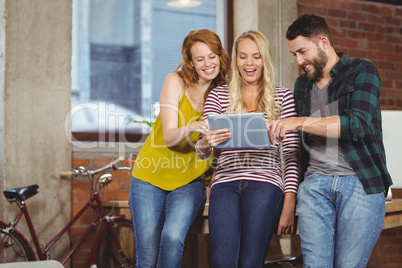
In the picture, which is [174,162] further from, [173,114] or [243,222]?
[243,222]

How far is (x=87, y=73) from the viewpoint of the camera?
4.29 meters

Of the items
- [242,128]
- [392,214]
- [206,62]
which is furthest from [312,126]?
[392,214]

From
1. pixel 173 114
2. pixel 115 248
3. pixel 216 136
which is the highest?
pixel 173 114

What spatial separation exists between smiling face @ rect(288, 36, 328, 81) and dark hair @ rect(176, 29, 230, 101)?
1.33 feet

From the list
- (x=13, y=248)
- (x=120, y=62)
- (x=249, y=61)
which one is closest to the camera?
(x=249, y=61)

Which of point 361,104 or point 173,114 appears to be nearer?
point 361,104

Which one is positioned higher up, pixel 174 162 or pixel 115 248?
pixel 174 162

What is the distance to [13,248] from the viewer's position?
3637mm

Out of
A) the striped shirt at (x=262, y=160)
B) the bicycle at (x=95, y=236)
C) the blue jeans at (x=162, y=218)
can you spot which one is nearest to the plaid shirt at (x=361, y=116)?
the striped shirt at (x=262, y=160)

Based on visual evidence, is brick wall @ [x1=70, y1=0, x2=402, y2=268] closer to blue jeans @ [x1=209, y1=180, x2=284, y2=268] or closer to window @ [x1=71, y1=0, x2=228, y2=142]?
window @ [x1=71, y1=0, x2=228, y2=142]

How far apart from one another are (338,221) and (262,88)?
70cm

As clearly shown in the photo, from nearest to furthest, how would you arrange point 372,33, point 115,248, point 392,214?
point 392,214 < point 115,248 < point 372,33

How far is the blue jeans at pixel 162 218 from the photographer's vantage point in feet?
7.58

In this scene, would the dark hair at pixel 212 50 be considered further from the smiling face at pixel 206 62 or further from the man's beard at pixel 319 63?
the man's beard at pixel 319 63
